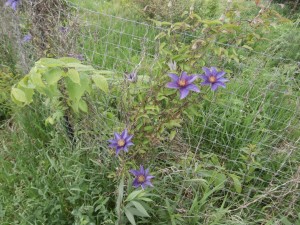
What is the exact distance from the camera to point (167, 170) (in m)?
1.76

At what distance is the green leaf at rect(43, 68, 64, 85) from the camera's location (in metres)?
1.38

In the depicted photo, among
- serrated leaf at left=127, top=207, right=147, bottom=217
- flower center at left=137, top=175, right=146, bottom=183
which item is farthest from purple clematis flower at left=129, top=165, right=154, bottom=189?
serrated leaf at left=127, top=207, right=147, bottom=217

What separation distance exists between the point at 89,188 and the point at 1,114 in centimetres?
130

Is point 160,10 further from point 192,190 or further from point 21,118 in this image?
point 192,190

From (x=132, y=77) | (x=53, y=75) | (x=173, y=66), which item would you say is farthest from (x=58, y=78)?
(x=173, y=66)

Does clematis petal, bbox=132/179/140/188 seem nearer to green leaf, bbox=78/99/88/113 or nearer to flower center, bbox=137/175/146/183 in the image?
flower center, bbox=137/175/146/183

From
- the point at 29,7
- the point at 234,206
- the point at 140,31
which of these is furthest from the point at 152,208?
the point at 140,31

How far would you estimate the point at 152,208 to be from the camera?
1.75 m

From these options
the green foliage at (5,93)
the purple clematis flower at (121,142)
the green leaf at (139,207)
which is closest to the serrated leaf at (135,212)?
the green leaf at (139,207)

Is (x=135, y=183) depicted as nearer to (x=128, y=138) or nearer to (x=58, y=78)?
(x=128, y=138)

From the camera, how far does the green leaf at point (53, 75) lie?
1.38 meters

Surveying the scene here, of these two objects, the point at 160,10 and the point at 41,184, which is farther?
the point at 160,10

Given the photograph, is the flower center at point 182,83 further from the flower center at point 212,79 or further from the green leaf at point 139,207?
the green leaf at point 139,207

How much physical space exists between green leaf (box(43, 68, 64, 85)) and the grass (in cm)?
39
